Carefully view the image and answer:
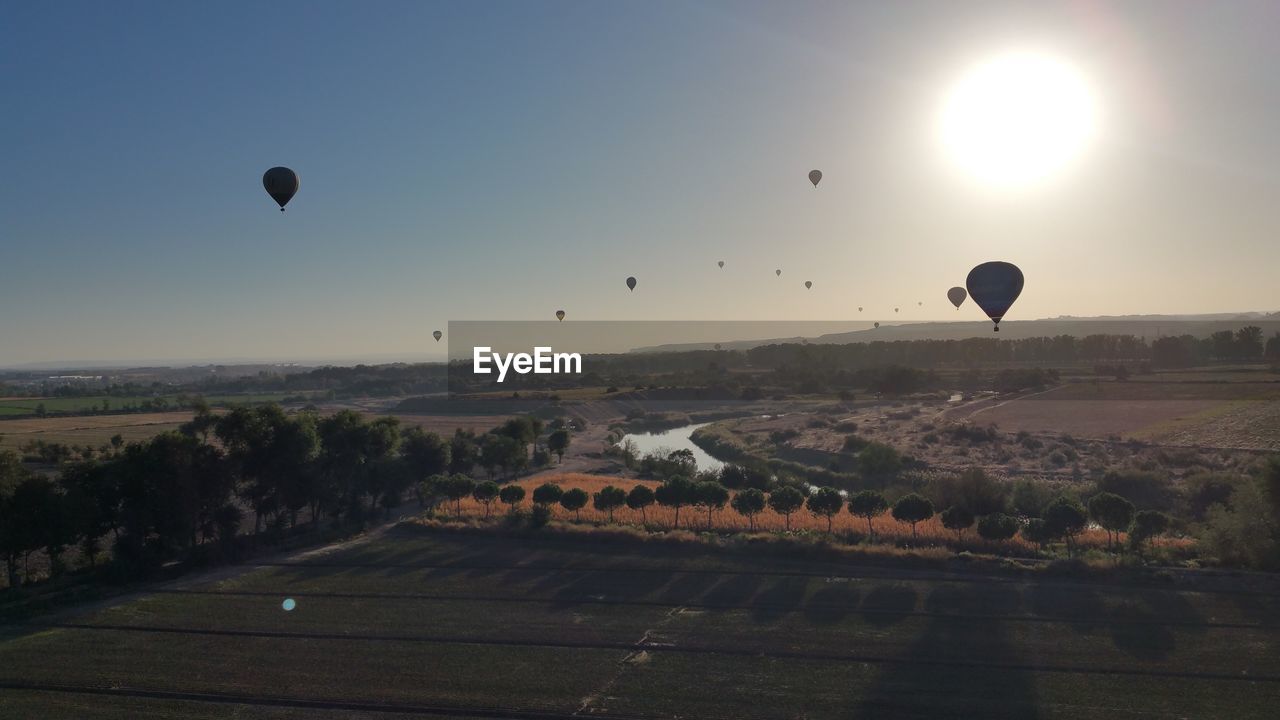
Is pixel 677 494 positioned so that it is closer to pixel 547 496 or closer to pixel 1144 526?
pixel 547 496

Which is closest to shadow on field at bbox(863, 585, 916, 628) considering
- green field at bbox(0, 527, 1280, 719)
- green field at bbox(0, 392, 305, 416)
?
green field at bbox(0, 527, 1280, 719)

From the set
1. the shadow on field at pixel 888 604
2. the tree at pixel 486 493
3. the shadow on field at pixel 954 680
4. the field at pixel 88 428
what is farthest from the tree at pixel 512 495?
the field at pixel 88 428

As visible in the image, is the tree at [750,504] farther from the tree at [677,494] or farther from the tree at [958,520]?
the tree at [958,520]

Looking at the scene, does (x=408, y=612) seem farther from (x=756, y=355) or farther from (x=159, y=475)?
(x=756, y=355)

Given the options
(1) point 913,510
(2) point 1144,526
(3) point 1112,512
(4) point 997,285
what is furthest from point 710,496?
(4) point 997,285

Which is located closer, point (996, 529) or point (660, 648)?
point (660, 648)

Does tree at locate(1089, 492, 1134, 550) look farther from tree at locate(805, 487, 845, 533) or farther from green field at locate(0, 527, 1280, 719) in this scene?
tree at locate(805, 487, 845, 533)
